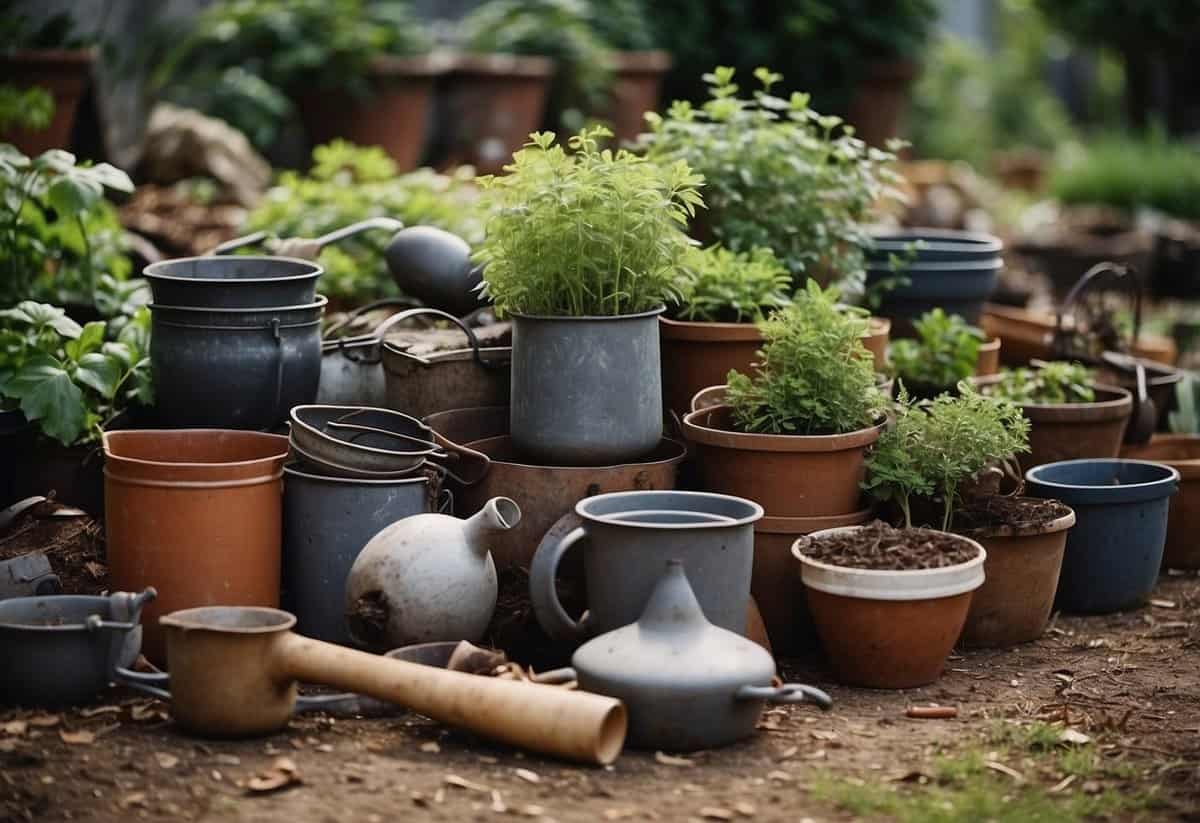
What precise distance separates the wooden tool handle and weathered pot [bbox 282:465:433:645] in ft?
2.16

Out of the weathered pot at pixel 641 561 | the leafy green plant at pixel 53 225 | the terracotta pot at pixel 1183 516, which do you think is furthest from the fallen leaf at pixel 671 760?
the leafy green plant at pixel 53 225

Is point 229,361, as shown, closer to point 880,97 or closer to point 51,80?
point 51,80

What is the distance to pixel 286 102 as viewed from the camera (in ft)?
29.4

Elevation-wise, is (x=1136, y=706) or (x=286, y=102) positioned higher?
(x=286, y=102)

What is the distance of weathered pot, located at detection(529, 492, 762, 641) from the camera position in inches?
149

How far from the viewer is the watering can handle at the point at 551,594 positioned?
12.7 feet

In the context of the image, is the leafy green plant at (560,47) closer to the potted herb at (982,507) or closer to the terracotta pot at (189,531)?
the potted herb at (982,507)

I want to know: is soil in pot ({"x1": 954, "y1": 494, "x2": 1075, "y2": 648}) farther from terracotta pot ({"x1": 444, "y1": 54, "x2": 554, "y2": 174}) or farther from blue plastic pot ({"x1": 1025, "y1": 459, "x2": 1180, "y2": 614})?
terracotta pot ({"x1": 444, "y1": 54, "x2": 554, "y2": 174})

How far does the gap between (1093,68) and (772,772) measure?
21.2 metres

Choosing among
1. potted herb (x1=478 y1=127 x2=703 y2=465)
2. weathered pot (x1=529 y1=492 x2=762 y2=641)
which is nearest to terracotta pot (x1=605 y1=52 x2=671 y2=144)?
potted herb (x1=478 y1=127 x2=703 y2=465)

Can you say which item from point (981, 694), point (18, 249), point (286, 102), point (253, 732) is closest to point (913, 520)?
point (981, 694)

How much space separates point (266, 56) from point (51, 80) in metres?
2.55

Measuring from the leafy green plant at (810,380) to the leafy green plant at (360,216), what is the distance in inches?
56.8

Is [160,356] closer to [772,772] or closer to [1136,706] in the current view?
[772,772]
